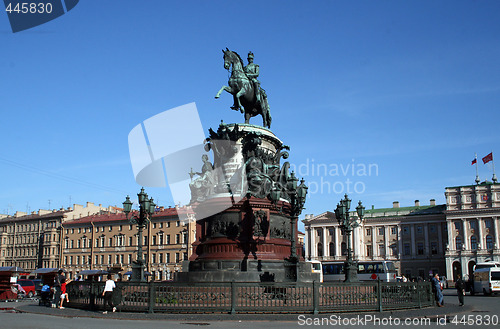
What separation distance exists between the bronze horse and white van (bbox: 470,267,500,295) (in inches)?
1013

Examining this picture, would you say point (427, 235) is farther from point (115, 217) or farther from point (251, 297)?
point (251, 297)

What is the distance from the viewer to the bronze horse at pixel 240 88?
28609 mm

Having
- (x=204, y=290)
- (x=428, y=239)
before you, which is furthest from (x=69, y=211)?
(x=204, y=290)

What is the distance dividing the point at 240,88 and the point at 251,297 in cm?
1453

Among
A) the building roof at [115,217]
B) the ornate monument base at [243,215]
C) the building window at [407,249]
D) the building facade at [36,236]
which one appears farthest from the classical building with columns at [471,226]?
the ornate monument base at [243,215]

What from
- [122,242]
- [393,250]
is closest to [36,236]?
[122,242]

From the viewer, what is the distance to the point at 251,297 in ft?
56.2

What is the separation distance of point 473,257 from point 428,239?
11.9 meters

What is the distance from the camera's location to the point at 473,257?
331 ft

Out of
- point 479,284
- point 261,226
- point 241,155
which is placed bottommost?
point 479,284

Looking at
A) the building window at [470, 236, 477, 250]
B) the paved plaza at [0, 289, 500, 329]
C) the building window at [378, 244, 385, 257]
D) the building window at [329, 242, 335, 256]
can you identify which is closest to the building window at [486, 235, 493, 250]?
the building window at [470, 236, 477, 250]

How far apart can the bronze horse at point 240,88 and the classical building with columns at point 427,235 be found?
79.9 m

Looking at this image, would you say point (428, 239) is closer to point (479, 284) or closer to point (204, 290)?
point (479, 284)

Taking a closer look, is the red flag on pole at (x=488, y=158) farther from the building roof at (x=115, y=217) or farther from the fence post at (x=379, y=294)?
the fence post at (x=379, y=294)
